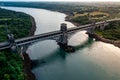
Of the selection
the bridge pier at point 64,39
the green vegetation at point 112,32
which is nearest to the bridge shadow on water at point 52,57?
the bridge pier at point 64,39

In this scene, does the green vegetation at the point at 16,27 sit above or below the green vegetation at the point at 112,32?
above

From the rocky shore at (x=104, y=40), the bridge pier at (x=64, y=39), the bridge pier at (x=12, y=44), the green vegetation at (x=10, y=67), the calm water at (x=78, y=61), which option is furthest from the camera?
the rocky shore at (x=104, y=40)

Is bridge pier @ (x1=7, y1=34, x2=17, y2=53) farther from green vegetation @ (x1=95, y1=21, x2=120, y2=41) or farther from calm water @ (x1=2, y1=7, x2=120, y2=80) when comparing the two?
green vegetation @ (x1=95, y1=21, x2=120, y2=41)

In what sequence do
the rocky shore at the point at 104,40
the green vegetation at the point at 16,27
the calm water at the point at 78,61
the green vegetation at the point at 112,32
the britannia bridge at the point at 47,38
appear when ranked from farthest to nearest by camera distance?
1. the green vegetation at the point at 112,32
2. the green vegetation at the point at 16,27
3. the rocky shore at the point at 104,40
4. the britannia bridge at the point at 47,38
5. the calm water at the point at 78,61

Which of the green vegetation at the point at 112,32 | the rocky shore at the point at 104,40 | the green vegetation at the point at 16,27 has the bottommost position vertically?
the rocky shore at the point at 104,40

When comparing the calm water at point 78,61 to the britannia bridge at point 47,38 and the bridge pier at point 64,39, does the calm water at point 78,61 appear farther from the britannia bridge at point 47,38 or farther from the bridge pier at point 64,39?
the britannia bridge at point 47,38

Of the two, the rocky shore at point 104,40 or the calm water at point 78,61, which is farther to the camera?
the rocky shore at point 104,40
